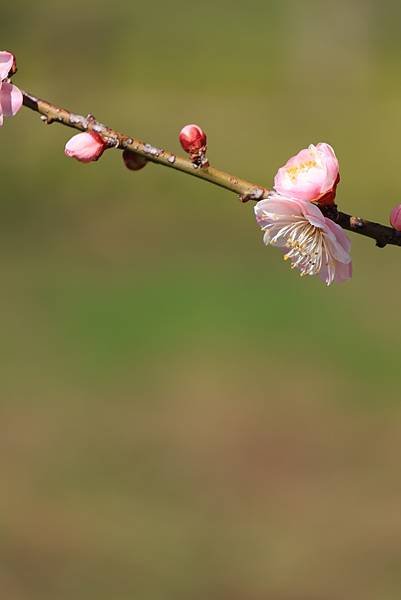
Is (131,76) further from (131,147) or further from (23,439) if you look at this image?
(131,147)

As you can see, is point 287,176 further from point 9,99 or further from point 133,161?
point 9,99

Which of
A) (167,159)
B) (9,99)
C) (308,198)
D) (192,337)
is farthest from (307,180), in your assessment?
(192,337)

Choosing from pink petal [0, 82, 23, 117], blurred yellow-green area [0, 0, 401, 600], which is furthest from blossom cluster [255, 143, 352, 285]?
blurred yellow-green area [0, 0, 401, 600]

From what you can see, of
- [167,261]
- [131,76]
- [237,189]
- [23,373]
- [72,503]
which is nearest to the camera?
[237,189]

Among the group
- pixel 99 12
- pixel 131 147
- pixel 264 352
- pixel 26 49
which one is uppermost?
pixel 99 12

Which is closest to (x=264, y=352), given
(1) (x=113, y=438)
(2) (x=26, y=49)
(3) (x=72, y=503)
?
(1) (x=113, y=438)

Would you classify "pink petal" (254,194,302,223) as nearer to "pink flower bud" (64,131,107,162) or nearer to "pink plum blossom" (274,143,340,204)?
"pink plum blossom" (274,143,340,204)

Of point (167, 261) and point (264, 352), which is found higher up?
point (167, 261)

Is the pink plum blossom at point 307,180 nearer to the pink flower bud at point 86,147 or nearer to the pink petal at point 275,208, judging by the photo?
the pink petal at point 275,208
